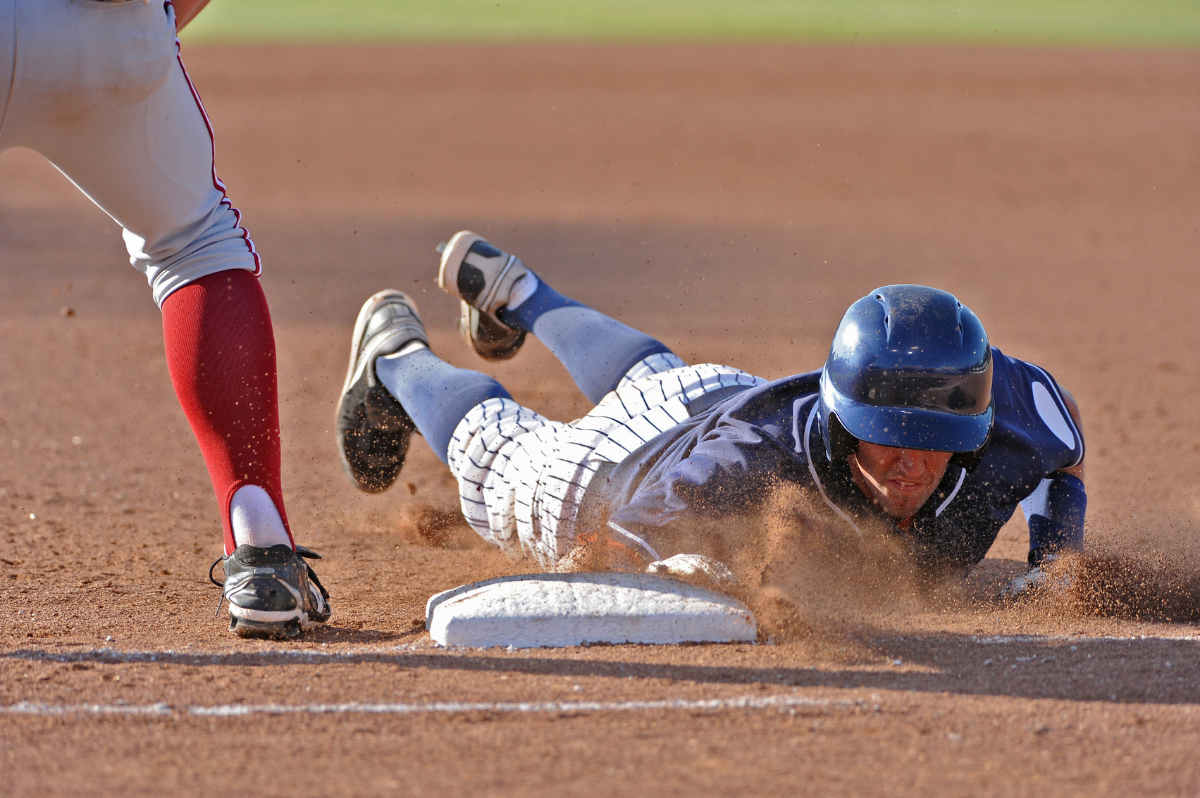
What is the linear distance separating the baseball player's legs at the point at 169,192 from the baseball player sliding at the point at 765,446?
2.47 ft

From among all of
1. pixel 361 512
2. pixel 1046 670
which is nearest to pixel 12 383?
pixel 361 512

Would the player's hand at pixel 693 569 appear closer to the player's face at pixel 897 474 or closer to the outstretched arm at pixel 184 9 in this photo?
the player's face at pixel 897 474

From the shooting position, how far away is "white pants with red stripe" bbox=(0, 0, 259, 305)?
239 centimetres

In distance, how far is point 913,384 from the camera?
2709mm

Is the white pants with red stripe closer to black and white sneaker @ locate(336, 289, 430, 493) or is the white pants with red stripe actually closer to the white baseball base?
the white baseball base

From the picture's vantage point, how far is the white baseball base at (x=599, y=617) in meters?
2.67

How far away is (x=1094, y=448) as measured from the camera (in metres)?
5.34

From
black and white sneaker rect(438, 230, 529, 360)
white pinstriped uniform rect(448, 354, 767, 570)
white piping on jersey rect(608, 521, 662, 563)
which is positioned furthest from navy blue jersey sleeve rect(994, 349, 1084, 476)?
black and white sneaker rect(438, 230, 529, 360)

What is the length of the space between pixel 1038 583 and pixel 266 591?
177cm

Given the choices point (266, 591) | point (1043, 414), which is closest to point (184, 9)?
point (266, 591)

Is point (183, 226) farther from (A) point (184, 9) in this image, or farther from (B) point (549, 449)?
(B) point (549, 449)

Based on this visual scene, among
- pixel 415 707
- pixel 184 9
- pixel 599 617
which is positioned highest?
pixel 184 9

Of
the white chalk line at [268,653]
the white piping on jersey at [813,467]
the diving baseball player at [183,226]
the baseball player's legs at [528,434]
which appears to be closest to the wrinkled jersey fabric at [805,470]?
the white piping on jersey at [813,467]

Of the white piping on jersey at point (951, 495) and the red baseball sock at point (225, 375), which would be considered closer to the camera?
the red baseball sock at point (225, 375)
